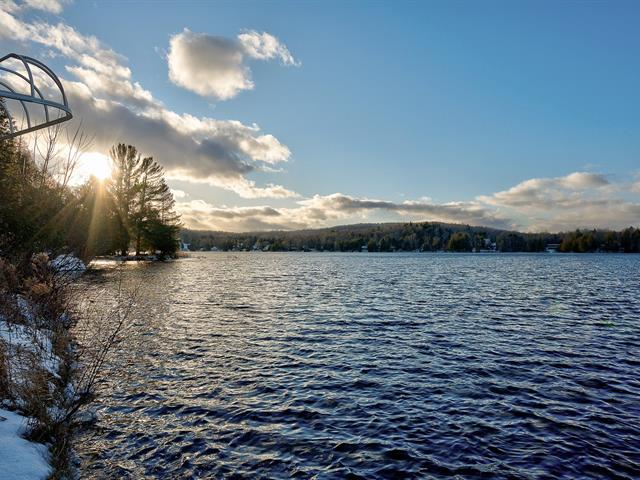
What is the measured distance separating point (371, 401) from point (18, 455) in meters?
8.30

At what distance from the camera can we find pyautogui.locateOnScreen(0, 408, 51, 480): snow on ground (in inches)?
235

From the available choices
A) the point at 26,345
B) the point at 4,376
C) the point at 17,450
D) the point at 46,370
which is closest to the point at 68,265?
the point at 26,345

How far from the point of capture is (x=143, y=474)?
7.40m

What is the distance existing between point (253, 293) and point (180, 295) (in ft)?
22.4

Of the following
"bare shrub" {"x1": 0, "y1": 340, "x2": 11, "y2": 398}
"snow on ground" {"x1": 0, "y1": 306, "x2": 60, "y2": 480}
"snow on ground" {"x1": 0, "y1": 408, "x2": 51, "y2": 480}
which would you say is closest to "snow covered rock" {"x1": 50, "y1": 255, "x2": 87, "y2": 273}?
"snow on ground" {"x1": 0, "y1": 306, "x2": 60, "y2": 480}

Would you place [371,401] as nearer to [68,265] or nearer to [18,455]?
[18,455]

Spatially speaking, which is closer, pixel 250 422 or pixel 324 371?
pixel 250 422

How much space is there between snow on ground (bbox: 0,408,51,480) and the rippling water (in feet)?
3.53

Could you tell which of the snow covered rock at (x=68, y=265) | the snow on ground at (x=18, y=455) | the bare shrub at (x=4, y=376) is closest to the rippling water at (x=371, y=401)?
the snow on ground at (x=18, y=455)

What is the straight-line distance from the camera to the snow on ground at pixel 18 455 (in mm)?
5977

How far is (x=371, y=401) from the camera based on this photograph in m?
11.3

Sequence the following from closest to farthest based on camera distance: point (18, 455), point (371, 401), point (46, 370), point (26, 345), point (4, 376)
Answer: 1. point (18, 455)
2. point (4, 376)
3. point (46, 370)
4. point (26, 345)
5. point (371, 401)

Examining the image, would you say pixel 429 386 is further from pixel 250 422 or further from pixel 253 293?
pixel 253 293

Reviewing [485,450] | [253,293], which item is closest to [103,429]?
[485,450]
